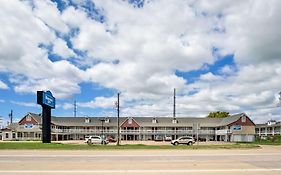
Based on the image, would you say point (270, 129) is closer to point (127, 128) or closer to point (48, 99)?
point (127, 128)

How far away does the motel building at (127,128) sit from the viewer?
9938cm

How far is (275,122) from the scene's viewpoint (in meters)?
120

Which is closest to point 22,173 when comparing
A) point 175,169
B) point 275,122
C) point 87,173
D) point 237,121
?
point 87,173

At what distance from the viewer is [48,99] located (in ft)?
166

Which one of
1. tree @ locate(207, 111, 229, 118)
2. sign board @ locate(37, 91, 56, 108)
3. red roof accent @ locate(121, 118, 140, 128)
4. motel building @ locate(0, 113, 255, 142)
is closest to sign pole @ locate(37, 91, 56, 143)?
sign board @ locate(37, 91, 56, 108)

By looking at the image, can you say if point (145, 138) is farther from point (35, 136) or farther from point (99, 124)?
point (35, 136)

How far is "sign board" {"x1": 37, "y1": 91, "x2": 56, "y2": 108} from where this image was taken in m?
47.7

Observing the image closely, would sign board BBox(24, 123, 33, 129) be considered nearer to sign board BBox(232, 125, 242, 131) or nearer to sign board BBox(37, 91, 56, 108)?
sign board BBox(37, 91, 56, 108)

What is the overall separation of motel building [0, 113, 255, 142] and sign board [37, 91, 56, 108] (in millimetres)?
48039

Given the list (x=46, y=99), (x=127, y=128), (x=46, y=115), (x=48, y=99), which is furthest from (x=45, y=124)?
(x=127, y=128)

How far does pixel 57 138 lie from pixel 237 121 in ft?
156

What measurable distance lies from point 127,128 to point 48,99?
56.4 m

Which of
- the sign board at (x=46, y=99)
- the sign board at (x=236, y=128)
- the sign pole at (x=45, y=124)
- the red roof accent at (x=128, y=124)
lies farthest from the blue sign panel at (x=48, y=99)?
the sign board at (x=236, y=128)

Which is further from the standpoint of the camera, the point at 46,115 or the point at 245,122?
the point at 245,122
